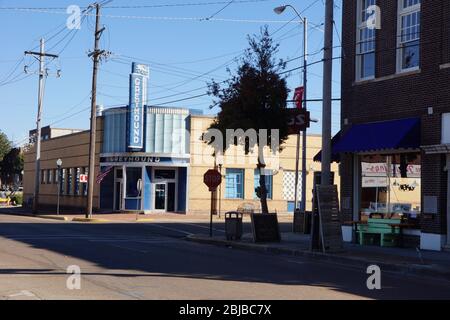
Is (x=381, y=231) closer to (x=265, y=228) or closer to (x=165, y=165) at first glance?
(x=265, y=228)

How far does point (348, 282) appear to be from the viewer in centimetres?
1204

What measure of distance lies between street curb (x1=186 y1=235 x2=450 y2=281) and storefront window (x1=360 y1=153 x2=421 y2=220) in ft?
12.7

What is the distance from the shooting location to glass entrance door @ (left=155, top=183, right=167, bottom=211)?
41.4 meters

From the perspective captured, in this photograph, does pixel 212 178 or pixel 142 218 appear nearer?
pixel 212 178

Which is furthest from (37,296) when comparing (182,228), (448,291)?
(182,228)

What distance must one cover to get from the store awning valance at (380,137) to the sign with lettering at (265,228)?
8.81 ft

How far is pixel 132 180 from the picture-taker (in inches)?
1645

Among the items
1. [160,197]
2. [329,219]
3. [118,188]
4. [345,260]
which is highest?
[118,188]

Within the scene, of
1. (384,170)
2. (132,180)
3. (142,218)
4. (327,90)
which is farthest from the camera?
(132,180)

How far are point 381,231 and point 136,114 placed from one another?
24292 mm

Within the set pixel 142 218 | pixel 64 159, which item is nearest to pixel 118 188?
pixel 142 218

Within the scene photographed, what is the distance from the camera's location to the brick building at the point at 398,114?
1756 centimetres

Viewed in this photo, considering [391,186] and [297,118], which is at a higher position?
[297,118]
